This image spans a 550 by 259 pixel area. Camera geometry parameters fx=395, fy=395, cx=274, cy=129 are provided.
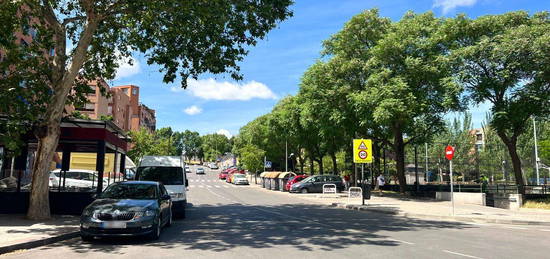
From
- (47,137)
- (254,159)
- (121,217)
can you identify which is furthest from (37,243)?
(254,159)

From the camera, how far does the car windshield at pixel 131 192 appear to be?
10.1 meters

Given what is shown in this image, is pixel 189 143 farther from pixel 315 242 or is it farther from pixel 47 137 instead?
pixel 315 242

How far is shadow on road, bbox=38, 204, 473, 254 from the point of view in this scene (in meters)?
8.80

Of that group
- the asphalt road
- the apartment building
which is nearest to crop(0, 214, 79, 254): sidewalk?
the asphalt road

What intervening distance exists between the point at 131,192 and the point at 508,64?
63.0 ft

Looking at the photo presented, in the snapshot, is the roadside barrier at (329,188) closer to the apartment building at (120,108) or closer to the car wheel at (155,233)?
the car wheel at (155,233)

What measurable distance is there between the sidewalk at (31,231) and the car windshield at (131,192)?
4.49ft

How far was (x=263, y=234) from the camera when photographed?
10516 millimetres

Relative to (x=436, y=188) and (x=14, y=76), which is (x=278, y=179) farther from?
(x=14, y=76)

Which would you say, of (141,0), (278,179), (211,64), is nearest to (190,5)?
(141,0)

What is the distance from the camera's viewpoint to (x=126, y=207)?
29.5 feet

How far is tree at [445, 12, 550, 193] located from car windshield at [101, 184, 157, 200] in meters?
18.0

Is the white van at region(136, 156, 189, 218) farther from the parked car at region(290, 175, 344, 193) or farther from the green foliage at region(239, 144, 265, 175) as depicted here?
the green foliage at region(239, 144, 265, 175)

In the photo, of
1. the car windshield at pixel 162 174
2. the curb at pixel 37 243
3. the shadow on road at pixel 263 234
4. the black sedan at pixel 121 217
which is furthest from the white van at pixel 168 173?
the curb at pixel 37 243
